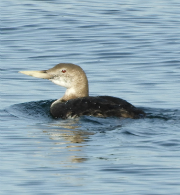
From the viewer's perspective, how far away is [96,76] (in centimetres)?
1089

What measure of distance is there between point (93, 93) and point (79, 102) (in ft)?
6.07

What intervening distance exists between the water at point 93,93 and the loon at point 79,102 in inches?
5.3

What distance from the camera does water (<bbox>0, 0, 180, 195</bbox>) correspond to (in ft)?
19.8

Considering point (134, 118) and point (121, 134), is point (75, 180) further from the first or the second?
point (134, 118)

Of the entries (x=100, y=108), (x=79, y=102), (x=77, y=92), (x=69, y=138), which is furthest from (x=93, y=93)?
(x=69, y=138)

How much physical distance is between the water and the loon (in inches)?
5.3

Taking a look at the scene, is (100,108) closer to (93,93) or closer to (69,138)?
(69,138)

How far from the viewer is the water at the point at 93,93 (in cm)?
603

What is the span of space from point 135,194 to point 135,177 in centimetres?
43

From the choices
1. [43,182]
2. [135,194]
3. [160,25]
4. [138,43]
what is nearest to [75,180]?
[43,182]

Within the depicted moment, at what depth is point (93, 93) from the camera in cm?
1010

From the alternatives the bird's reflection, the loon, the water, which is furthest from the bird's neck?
the bird's reflection

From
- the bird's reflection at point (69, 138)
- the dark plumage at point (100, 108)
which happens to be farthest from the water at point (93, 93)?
the dark plumage at point (100, 108)

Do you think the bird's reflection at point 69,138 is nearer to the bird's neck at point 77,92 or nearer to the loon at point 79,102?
the loon at point 79,102
